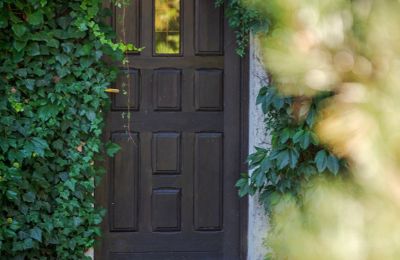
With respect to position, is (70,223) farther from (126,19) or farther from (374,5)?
(374,5)

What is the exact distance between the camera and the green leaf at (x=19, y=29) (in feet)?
16.2

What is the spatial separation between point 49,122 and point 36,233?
73 cm

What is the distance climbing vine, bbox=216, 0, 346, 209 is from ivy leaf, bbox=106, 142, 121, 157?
0.87 meters

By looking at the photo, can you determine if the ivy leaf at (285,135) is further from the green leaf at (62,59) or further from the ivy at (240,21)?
the green leaf at (62,59)

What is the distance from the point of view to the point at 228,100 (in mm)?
5465

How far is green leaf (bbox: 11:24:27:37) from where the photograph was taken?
16.2ft

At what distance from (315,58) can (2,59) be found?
11.4 feet

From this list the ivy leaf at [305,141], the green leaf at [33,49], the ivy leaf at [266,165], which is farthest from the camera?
the green leaf at [33,49]

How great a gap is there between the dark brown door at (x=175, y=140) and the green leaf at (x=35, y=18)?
0.60 m

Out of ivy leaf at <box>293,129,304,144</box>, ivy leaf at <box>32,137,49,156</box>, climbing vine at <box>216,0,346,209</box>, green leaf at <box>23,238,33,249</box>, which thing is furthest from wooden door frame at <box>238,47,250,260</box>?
green leaf at <box>23,238,33,249</box>

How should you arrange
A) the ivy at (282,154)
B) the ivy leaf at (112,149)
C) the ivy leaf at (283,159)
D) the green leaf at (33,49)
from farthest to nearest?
the ivy leaf at (112,149), the green leaf at (33,49), the ivy leaf at (283,159), the ivy at (282,154)

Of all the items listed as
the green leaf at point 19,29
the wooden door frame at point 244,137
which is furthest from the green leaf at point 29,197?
the wooden door frame at point 244,137

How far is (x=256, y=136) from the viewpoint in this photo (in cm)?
532

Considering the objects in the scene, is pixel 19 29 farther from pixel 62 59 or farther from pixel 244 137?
pixel 244 137
